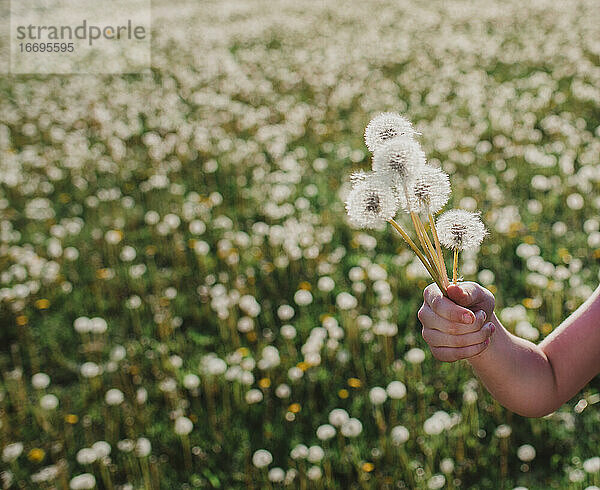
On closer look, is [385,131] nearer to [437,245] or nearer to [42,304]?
[437,245]

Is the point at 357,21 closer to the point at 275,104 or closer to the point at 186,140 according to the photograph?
the point at 275,104

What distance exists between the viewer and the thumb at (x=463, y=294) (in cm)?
121

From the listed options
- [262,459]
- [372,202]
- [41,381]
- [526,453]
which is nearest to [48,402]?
[41,381]

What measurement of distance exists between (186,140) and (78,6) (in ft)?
34.7

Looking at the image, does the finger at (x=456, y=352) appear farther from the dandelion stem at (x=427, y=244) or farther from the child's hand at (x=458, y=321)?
the dandelion stem at (x=427, y=244)

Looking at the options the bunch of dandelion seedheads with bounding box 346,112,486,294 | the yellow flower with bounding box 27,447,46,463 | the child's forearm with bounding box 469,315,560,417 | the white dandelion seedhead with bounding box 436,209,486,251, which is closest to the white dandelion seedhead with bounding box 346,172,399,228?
the bunch of dandelion seedheads with bounding box 346,112,486,294

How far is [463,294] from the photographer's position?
1.22 metres

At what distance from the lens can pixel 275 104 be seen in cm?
670

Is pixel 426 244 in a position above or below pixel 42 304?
above

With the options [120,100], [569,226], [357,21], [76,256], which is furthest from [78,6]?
[569,226]

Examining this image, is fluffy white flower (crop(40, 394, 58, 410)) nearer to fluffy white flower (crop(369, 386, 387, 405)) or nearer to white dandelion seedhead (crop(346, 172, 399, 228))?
fluffy white flower (crop(369, 386, 387, 405))

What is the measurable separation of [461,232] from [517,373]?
1.50 ft

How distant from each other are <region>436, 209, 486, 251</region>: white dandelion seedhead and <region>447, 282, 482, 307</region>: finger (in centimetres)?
10

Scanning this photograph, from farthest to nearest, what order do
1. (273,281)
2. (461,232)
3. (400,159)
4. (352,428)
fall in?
(273,281)
(352,428)
(461,232)
(400,159)
